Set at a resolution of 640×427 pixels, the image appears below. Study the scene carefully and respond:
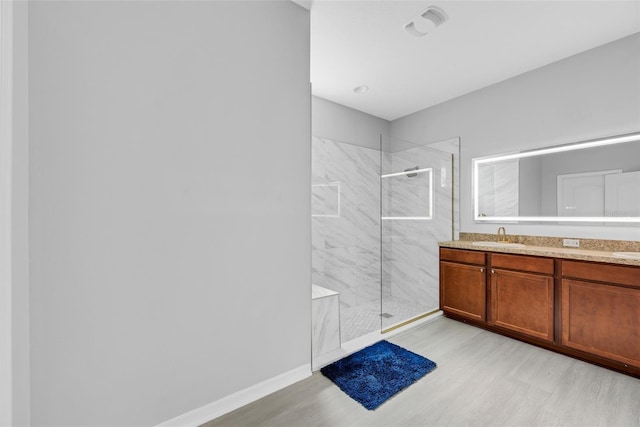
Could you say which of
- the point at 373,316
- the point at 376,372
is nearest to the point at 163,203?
the point at 376,372

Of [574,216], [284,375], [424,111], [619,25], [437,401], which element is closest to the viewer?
[437,401]

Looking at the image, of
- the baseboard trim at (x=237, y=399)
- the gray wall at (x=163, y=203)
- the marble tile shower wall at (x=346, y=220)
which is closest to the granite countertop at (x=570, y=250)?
the marble tile shower wall at (x=346, y=220)

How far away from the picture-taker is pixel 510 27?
2293 millimetres

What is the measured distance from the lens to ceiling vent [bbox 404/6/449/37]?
214 centimetres

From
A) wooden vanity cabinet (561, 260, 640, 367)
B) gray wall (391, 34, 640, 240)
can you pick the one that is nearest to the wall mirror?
gray wall (391, 34, 640, 240)

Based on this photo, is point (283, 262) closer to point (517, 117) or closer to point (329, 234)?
point (329, 234)

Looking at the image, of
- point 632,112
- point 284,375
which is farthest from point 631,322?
point 284,375

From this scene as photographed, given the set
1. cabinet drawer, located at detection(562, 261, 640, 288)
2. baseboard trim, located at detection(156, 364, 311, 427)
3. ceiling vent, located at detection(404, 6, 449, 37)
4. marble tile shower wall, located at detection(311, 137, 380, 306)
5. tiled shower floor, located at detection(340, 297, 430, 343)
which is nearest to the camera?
baseboard trim, located at detection(156, 364, 311, 427)

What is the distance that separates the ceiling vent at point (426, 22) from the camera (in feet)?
7.03

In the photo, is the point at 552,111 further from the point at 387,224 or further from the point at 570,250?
the point at 387,224

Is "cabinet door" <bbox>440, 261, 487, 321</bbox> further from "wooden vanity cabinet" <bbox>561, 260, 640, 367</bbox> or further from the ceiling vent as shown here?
A: the ceiling vent

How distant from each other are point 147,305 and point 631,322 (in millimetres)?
3245

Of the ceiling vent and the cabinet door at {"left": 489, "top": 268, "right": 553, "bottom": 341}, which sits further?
the cabinet door at {"left": 489, "top": 268, "right": 553, "bottom": 341}

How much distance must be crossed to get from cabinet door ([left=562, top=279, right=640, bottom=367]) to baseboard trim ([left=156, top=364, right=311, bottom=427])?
7.21 feet
